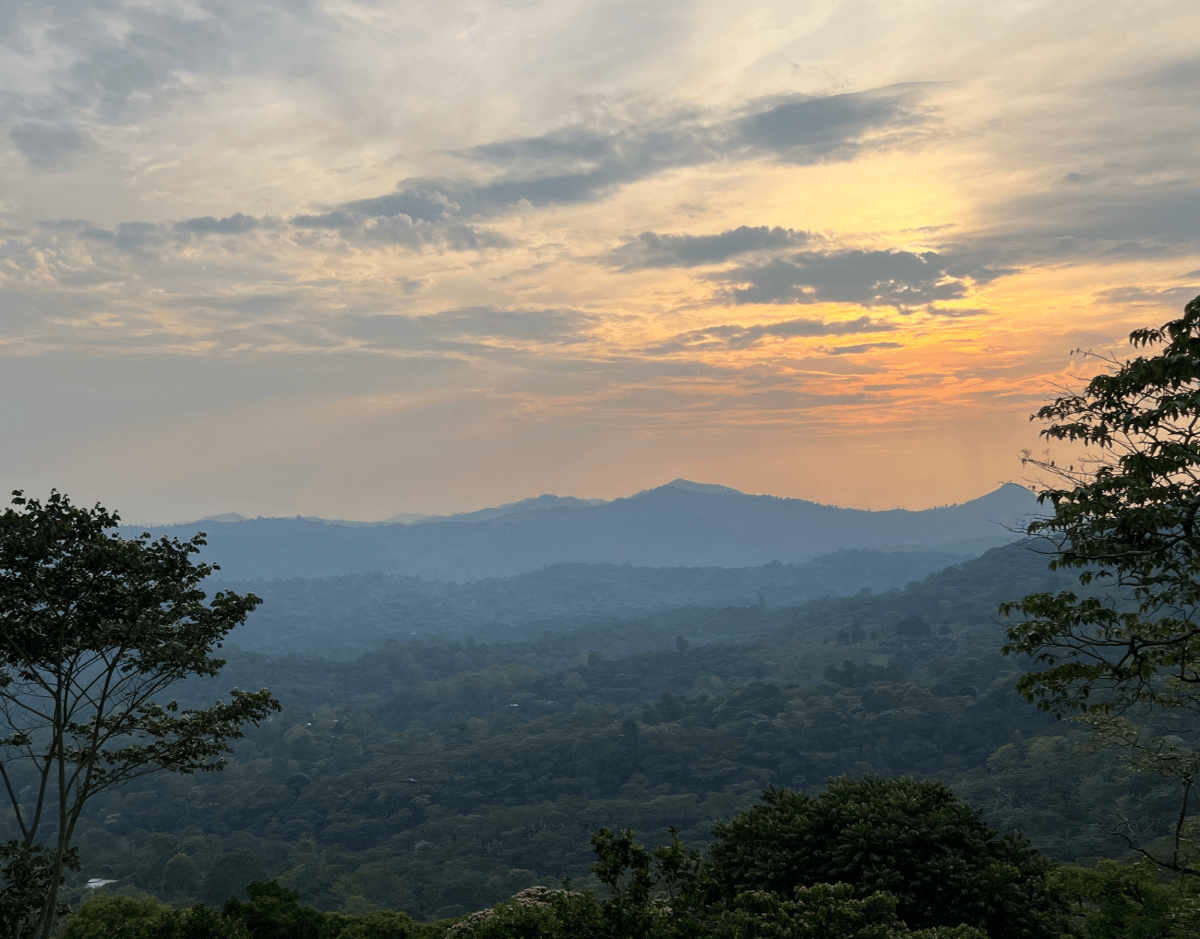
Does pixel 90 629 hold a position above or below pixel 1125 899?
above

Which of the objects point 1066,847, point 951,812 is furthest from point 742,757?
point 951,812

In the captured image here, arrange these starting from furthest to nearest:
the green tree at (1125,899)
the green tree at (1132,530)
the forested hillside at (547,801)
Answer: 1. the forested hillside at (547,801)
2. the green tree at (1125,899)
3. the green tree at (1132,530)

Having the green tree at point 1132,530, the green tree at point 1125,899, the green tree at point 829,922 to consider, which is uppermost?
the green tree at point 1132,530

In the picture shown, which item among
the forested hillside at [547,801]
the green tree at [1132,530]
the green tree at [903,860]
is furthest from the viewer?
the forested hillside at [547,801]

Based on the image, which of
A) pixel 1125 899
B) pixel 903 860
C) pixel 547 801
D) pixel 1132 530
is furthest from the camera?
pixel 547 801

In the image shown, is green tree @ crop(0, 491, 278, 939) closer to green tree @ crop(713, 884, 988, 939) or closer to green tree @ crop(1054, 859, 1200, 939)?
green tree @ crop(713, 884, 988, 939)

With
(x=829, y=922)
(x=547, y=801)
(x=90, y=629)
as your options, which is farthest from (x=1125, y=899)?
(x=547, y=801)

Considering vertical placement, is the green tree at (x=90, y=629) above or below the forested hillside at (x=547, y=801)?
above

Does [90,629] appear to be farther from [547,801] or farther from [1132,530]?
[547,801]

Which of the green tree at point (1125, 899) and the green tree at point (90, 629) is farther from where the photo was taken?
the green tree at point (1125, 899)

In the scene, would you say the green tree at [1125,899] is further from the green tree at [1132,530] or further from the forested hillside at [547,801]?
the forested hillside at [547,801]

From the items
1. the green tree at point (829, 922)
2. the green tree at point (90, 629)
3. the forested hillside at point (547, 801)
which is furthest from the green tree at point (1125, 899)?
the forested hillside at point (547, 801)
